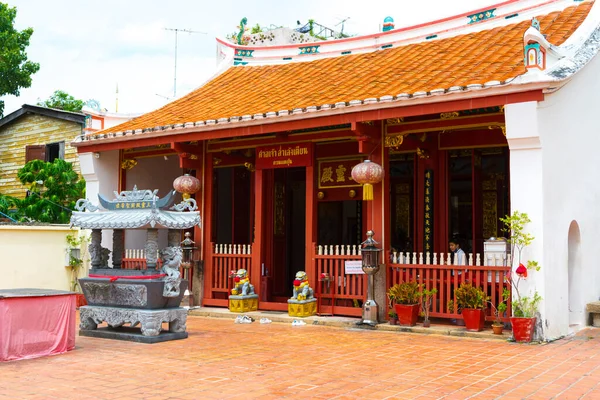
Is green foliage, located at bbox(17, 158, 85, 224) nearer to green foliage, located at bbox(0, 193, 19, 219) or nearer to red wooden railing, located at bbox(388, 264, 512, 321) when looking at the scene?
green foliage, located at bbox(0, 193, 19, 219)

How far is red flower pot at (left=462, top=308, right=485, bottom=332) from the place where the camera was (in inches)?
324

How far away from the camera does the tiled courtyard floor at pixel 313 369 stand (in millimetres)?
5184

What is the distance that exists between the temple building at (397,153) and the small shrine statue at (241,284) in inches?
7.6

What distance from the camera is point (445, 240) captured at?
10680 millimetres

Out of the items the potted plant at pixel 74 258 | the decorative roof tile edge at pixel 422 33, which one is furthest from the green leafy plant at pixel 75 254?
the decorative roof tile edge at pixel 422 33

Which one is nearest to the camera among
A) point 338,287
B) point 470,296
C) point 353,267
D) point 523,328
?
point 523,328

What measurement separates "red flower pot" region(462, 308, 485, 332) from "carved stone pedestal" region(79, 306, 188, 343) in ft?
11.6

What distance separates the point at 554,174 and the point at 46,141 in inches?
553

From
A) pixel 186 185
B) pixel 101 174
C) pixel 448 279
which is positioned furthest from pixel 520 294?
pixel 101 174

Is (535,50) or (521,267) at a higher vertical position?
(535,50)

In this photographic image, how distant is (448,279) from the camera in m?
8.71

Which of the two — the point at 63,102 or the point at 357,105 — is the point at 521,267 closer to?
the point at 357,105

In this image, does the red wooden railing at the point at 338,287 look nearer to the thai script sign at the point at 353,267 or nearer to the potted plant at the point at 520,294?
the thai script sign at the point at 353,267

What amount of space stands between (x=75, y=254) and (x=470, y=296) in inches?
303
